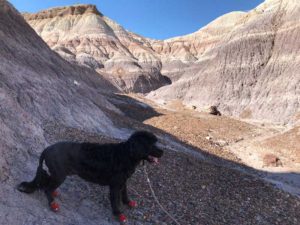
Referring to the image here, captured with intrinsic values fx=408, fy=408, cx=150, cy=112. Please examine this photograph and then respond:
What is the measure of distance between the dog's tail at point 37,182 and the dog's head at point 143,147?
1.54 meters

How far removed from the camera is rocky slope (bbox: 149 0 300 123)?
41.8 meters

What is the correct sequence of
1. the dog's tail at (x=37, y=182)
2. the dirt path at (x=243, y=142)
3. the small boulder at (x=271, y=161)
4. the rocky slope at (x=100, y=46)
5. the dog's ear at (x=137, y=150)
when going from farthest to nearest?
the rocky slope at (x=100, y=46) < the small boulder at (x=271, y=161) < the dirt path at (x=243, y=142) < the dog's tail at (x=37, y=182) < the dog's ear at (x=137, y=150)

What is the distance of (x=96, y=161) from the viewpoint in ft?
22.7

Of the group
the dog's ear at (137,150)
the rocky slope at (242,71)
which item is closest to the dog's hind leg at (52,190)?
the dog's ear at (137,150)

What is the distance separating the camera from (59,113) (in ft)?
47.3

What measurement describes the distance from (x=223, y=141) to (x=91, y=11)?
101 metres

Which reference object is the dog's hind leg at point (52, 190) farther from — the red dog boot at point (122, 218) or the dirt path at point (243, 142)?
the dirt path at point (243, 142)

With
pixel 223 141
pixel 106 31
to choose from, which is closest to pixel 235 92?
pixel 223 141

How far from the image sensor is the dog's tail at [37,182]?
22.9 ft

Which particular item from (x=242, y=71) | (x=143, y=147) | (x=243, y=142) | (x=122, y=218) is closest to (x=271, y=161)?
(x=243, y=142)

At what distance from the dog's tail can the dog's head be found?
60.8 inches

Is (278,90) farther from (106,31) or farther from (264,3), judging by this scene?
(106,31)

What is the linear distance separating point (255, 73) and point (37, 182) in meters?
45.1

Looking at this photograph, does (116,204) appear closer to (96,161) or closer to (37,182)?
(96,161)
